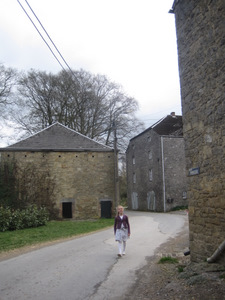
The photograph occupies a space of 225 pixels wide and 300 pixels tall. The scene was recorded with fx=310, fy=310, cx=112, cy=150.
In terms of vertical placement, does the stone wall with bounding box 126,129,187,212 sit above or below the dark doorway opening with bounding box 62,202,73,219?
above

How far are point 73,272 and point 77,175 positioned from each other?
17.6 m

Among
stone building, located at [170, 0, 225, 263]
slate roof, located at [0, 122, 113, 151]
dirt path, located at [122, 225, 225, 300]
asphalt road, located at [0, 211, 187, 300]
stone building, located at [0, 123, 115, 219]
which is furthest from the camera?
slate roof, located at [0, 122, 113, 151]

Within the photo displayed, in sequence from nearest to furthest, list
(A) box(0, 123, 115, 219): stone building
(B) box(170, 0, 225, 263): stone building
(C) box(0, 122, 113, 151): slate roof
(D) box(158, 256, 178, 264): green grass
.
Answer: (B) box(170, 0, 225, 263): stone building, (D) box(158, 256, 178, 264): green grass, (A) box(0, 123, 115, 219): stone building, (C) box(0, 122, 113, 151): slate roof

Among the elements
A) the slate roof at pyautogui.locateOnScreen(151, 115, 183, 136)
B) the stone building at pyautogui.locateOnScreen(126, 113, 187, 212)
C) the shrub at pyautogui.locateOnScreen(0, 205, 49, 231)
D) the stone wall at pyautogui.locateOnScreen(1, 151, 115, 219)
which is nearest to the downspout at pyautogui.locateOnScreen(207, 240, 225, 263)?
the shrub at pyautogui.locateOnScreen(0, 205, 49, 231)

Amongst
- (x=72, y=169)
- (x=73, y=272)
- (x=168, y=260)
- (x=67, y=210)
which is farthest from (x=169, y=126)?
(x=73, y=272)

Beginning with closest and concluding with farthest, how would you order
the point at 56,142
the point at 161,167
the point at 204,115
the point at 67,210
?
the point at 204,115
the point at 67,210
the point at 56,142
the point at 161,167

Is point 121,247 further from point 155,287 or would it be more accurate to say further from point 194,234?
point 155,287

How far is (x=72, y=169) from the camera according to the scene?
24516 millimetres

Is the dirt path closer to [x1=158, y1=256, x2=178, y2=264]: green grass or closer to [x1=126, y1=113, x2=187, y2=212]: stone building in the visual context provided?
[x1=158, y1=256, x2=178, y2=264]: green grass

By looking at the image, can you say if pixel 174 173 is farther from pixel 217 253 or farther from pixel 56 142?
pixel 217 253

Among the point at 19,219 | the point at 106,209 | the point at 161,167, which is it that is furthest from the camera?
the point at 161,167

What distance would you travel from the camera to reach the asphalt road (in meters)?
5.49

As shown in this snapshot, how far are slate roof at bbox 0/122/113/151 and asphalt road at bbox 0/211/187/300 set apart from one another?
46.0 feet

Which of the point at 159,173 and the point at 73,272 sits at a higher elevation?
the point at 159,173
